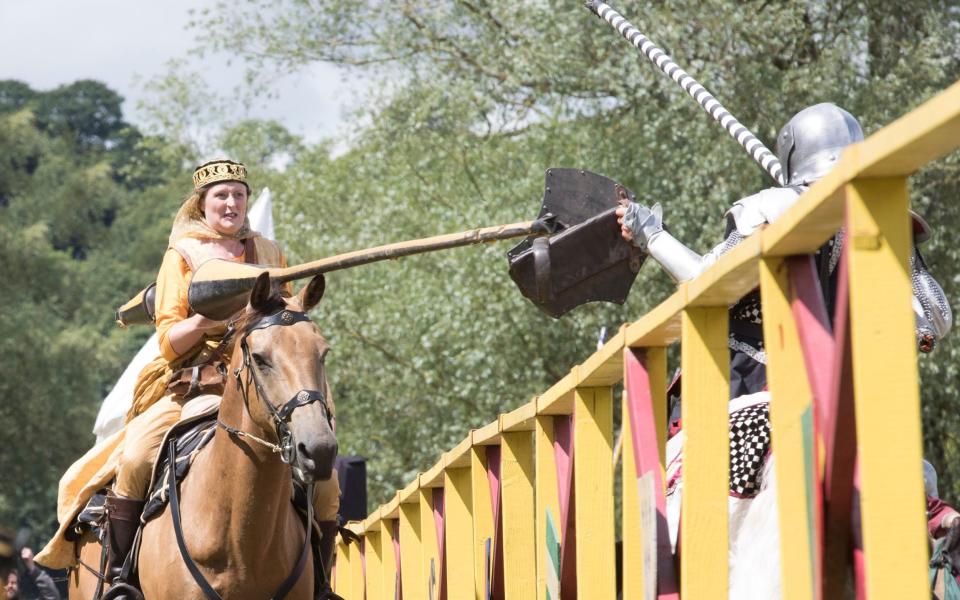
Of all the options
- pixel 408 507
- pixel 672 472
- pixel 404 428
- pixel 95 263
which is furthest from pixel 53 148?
pixel 672 472

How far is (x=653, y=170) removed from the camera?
1570 centimetres

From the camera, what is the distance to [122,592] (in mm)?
6539

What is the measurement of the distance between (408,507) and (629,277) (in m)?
3.94

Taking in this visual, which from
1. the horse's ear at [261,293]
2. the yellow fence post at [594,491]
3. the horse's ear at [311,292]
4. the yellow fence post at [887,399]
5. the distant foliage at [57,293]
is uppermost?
the distant foliage at [57,293]

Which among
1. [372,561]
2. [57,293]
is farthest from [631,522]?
[57,293]

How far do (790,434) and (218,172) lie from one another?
484cm

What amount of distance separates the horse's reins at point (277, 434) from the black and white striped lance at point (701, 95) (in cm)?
179

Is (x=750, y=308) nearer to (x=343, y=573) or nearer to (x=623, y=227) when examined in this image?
(x=623, y=227)

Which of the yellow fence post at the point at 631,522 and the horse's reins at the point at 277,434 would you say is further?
the horse's reins at the point at 277,434

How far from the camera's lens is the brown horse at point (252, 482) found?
5.79m

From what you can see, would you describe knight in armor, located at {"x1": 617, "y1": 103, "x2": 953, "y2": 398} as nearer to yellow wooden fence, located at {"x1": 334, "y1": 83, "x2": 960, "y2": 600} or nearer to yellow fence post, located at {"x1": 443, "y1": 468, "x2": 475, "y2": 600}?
yellow wooden fence, located at {"x1": 334, "y1": 83, "x2": 960, "y2": 600}

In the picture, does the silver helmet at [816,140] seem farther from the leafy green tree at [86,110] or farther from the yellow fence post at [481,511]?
the leafy green tree at [86,110]

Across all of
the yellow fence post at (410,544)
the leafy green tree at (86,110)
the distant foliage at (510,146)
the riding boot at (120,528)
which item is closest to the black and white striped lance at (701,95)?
the yellow fence post at (410,544)

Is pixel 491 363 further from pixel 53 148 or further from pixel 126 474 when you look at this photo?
pixel 53 148
